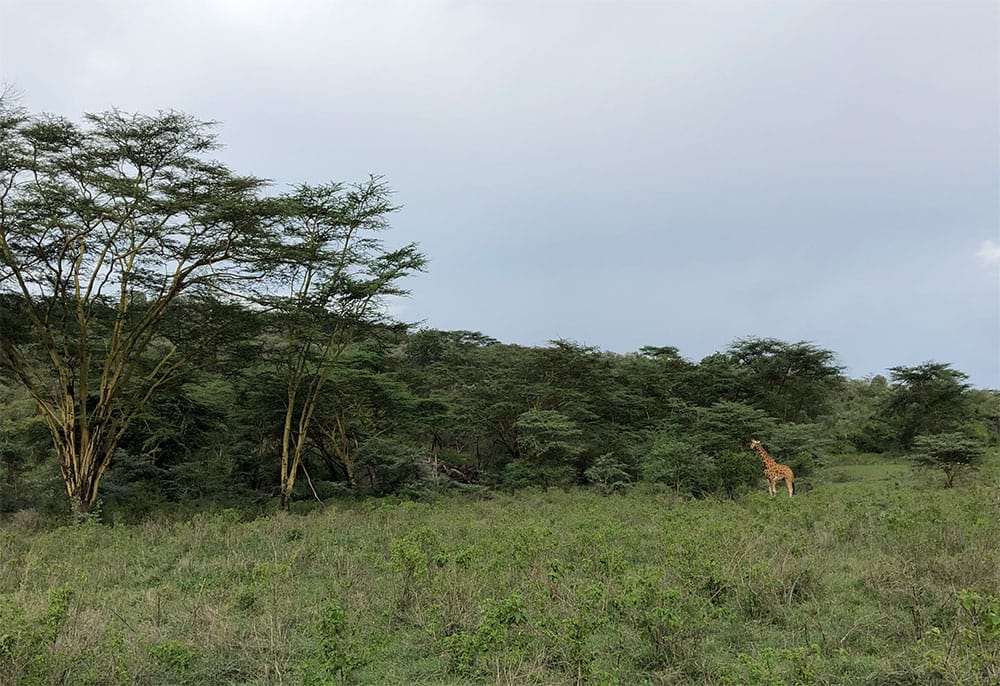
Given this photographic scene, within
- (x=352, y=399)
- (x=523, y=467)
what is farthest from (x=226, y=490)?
(x=523, y=467)

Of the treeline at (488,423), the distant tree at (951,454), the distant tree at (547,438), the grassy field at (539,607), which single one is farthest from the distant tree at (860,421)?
the grassy field at (539,607)

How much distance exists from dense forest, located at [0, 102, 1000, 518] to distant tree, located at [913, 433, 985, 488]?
0.07 meters

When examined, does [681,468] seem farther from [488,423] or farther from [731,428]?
[488,423]

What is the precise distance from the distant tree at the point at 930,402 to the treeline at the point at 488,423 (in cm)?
5

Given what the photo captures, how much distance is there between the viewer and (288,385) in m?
14.1

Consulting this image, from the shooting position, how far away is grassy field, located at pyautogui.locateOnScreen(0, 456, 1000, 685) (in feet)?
11.8

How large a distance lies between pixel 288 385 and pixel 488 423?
7570 millimetres

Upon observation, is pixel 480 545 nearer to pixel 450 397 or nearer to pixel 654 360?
pixel 450 397

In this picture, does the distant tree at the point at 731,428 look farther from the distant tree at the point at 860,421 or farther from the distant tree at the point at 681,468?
the distant tree at the point at 860,421

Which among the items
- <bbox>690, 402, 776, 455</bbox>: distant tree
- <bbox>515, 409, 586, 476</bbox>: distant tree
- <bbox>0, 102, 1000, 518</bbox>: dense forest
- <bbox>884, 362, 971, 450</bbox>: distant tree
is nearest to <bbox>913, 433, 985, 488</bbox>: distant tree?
<bbox>0, 102, 1000, 518</bbox>: dense forest

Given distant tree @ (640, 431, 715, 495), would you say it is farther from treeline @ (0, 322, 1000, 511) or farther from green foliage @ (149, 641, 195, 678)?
green foliage @ (149, 641, 195, 678)

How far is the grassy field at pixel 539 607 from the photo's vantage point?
359 cm

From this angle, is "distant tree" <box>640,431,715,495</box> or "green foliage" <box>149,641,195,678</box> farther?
"distant tree" <box>640,431,715,495</box>

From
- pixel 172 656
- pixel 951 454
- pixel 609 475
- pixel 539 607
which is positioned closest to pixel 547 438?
pixel 609 475
